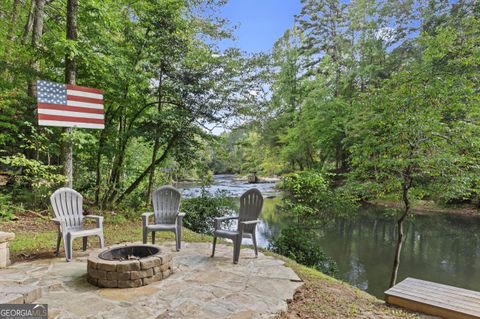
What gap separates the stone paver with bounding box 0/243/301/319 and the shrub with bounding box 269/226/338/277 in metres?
1.50

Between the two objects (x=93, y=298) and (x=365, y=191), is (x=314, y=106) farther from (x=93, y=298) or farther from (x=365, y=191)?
(x=93, y=298)

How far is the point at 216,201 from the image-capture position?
646 cm

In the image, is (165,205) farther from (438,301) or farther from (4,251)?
(438,301)

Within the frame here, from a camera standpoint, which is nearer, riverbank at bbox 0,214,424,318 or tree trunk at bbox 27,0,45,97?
riverbank at bbox 0,214,424,318

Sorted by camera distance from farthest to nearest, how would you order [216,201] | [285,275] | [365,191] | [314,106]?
1. [314,106]
2. [216,201]
3. [365,191]
4. [285,275]

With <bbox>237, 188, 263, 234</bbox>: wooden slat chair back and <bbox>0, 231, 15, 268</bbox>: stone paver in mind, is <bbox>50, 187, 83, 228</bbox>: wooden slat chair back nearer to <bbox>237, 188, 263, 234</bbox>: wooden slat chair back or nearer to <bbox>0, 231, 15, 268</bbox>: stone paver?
<bbox>0, 231, 15, 268</bbox>: stone paver


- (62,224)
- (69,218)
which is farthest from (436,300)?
(69,218)

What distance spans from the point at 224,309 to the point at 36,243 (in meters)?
3.15

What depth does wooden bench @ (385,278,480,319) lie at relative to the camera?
2336 mm

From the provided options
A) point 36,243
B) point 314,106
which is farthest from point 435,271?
point 314,106

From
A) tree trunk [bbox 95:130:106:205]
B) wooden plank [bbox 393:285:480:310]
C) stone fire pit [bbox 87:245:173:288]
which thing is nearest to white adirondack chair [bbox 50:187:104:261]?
stone fire pit [bbox 87:245:173:288]

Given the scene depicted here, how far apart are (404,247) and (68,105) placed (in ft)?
26.4

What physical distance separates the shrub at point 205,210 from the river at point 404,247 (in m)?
1.14

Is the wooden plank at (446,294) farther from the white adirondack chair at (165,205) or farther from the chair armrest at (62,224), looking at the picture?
the chair armrest at (62,224)
